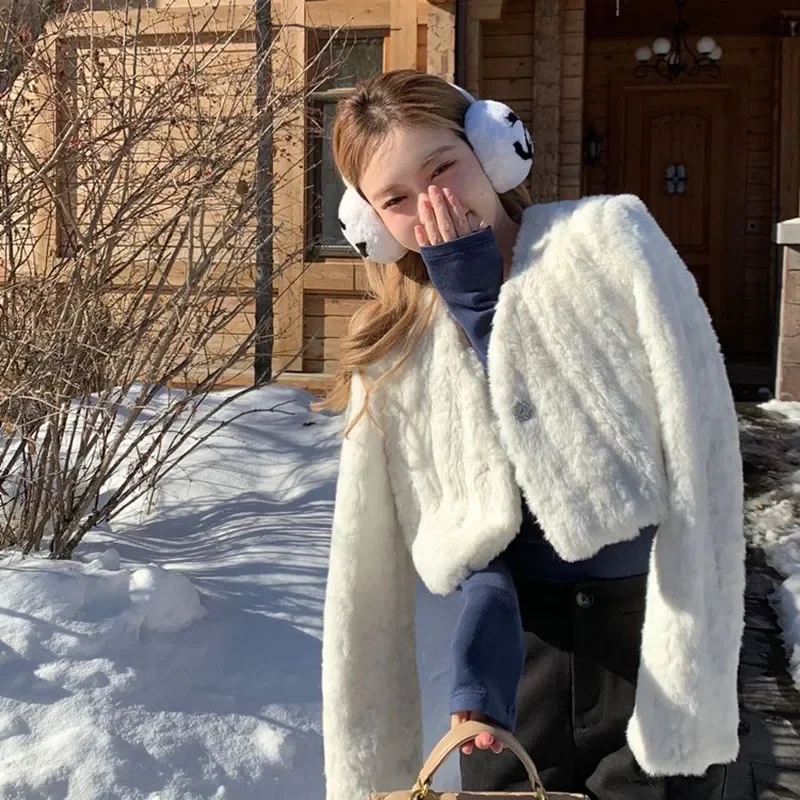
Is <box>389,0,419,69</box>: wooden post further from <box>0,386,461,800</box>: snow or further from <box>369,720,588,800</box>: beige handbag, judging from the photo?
<box>369,720,588,800</box>: beige handbag

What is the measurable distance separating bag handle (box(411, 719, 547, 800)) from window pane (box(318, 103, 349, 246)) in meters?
6.72

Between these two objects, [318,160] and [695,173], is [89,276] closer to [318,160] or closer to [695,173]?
[318,160]

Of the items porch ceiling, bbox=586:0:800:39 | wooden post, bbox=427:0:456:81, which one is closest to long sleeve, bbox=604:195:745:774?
wooden post, bbox=427:0:456:81

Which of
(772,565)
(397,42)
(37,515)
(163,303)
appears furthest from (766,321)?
(37,515)

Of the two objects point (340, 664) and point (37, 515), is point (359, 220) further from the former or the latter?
point (37, 515)

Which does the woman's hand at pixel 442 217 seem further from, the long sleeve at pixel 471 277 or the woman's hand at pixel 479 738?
the woman's hand at pixel 479 738

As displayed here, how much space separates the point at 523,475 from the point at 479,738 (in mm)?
399

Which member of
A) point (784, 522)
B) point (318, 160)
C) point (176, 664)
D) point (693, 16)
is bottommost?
point (176, 664)

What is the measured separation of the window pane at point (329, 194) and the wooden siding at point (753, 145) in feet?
11.4

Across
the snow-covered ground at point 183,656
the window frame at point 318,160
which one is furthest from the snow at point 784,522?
the window frame at point 318,160

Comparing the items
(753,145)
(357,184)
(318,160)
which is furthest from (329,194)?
(357,184)

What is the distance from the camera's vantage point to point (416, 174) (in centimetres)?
163

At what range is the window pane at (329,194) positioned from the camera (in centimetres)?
788

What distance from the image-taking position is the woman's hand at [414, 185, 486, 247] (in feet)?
5.26
